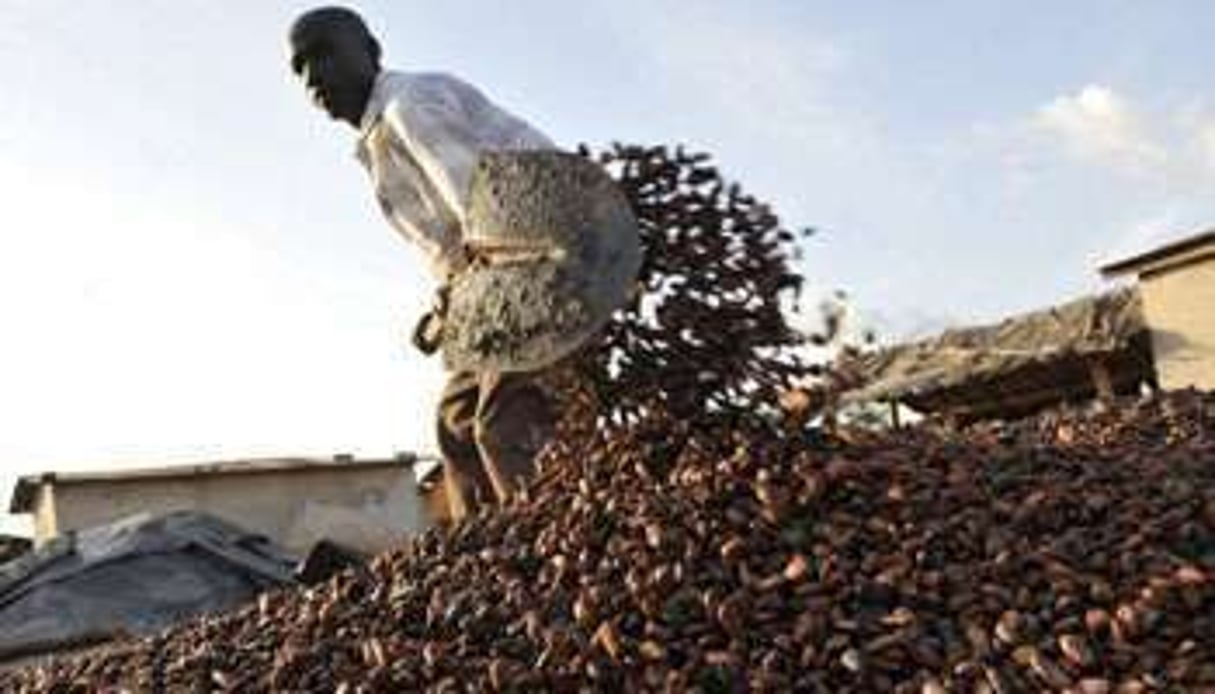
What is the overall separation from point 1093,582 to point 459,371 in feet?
6.55

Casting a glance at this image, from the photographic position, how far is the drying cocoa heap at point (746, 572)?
299cm

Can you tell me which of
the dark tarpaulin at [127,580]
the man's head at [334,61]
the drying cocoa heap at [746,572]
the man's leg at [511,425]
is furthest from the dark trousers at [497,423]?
the dark tarpaulin at [127,580]

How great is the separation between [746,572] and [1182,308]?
1189 cm

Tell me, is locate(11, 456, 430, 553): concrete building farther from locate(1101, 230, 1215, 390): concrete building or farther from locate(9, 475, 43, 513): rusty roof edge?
locate(1101, 230, 1215, 390): concrete building

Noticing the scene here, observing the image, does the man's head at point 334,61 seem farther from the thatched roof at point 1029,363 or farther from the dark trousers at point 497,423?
the thatched roof at point 1029,363

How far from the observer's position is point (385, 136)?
4730 mm

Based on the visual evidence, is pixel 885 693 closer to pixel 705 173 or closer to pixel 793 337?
pixel 793 337

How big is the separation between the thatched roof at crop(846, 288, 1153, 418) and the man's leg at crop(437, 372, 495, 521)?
1081cm

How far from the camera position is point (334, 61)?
4859 mm

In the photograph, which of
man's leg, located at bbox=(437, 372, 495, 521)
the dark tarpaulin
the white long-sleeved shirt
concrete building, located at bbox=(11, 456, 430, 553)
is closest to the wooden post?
concrete building, located at bbox=(11, 456, 430, 553)

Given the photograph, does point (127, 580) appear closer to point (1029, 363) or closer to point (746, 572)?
point (746, 572)

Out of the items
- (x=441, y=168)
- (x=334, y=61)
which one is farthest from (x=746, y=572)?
(x=334, y=61)

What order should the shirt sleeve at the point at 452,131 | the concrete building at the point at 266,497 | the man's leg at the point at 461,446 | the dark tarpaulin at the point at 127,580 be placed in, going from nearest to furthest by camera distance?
the shirt sleeve at the point at 452,131 → the man's leg at the point at 461,446 → the dark tarpaulin at the point at 127,580 → the concrete building at the point at 266,497

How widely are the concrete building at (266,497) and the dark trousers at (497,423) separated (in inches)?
458
